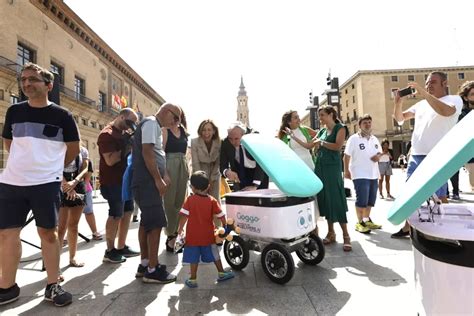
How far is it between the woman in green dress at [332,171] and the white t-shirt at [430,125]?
2.85 ft

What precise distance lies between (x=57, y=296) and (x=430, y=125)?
428cm

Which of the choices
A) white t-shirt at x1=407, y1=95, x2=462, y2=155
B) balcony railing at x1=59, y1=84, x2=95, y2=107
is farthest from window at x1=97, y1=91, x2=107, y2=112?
white t-shirt at x1=407, y1=95, x2=462, y2=155

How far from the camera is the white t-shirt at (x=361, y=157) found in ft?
15.9

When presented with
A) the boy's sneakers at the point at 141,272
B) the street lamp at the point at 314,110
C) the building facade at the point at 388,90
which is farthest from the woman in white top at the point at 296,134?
the building facade at the point at 388,90

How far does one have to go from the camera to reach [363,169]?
15.9 ft

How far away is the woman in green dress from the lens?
3936 millimetres

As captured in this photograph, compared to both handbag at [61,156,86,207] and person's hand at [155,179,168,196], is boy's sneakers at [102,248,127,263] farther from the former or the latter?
person's hand at [155,179,168,196]

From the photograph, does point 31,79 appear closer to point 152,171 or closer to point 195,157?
point 152,171

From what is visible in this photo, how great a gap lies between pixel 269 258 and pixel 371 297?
96cm

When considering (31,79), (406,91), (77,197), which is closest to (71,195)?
(77,197)

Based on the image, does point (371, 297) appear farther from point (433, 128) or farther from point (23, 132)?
point (23, 132)

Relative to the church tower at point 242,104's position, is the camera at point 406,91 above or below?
below

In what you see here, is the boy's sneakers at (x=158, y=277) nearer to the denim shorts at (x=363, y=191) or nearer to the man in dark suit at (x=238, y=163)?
the man in dark suit at (x=238, y=163)

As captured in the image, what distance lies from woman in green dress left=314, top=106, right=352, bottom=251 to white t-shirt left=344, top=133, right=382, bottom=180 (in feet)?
3.24
